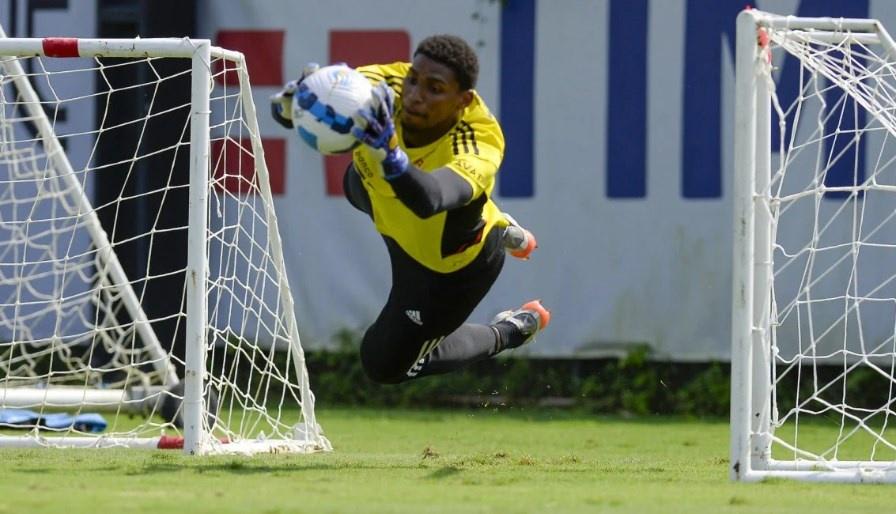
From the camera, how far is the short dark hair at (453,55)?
241 inches

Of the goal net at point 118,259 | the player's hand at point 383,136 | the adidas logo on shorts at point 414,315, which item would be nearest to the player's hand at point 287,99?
the player's hand at point 383,136

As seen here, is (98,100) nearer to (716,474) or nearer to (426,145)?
(426,145)

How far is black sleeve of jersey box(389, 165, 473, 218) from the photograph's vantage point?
5449mm

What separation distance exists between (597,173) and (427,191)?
5.61 meters

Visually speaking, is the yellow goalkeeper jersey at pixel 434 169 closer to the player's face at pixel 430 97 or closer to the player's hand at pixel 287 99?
the player's face at pixel 430 97

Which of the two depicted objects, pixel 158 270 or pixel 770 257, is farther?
pixel 158 270

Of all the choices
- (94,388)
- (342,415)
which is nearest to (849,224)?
(342,415)

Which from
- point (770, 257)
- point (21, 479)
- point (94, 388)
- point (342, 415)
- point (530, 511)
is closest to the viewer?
point (530, 511)

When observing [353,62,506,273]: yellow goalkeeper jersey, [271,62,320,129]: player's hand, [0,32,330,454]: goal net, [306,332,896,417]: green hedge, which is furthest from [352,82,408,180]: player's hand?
[306,332,896,417]: green hedge

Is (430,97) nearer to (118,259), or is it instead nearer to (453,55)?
(453,55)

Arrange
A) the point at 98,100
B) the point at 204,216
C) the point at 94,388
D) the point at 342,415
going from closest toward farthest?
the point at 204,216
the point at 94,388
the point at 342,415
the point at 98,100

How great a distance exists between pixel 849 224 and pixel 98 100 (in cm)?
577

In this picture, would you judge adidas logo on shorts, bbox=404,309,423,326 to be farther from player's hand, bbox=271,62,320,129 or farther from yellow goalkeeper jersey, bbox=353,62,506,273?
player's hand, bbox=271,62,320,129

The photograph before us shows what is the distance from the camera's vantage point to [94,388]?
1008 centimetres
